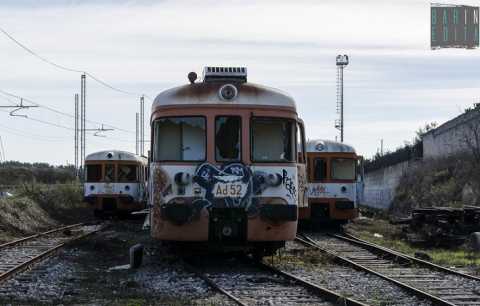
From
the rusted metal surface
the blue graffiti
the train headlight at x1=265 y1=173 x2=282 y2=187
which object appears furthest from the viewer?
the rusted metal surface

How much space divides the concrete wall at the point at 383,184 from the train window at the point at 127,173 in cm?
1716

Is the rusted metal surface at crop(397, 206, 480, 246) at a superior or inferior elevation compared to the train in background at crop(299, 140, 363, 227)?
inferior

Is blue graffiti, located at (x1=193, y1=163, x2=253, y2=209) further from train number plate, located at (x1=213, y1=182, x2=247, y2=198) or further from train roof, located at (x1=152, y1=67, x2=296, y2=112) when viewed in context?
train roof, located at (x1=152, y1=67, x2=296, y2=112)

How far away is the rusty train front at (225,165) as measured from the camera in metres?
12.1

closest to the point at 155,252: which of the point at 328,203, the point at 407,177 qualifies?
the point at 328,203

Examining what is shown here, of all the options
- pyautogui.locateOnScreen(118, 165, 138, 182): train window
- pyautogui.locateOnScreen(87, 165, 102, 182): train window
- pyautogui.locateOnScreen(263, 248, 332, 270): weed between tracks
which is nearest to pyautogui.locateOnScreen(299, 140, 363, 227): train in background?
pyautogui.locateOnScreen(263, 248, 332, 270): weed between tracks

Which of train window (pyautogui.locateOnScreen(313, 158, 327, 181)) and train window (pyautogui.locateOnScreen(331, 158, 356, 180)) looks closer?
train window (pyautogui.locateOnScreen(313, 158, 327, 181))

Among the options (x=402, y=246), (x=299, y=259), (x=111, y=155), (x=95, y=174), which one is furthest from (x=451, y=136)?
(x=299, y=259)

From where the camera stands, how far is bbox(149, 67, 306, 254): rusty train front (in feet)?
39.6

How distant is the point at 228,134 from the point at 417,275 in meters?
3.57

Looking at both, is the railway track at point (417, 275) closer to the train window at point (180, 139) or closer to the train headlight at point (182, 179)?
the train headlight at point (182, 179)

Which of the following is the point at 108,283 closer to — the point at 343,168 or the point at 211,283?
the point at 211,283

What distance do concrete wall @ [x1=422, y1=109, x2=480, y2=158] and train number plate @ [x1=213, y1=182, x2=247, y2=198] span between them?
70.8ft

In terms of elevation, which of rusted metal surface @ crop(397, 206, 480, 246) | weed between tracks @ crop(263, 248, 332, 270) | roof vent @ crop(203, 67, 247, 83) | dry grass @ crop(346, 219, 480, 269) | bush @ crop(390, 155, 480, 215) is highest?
roof vent @ crop(203, 67, 247, 83)
